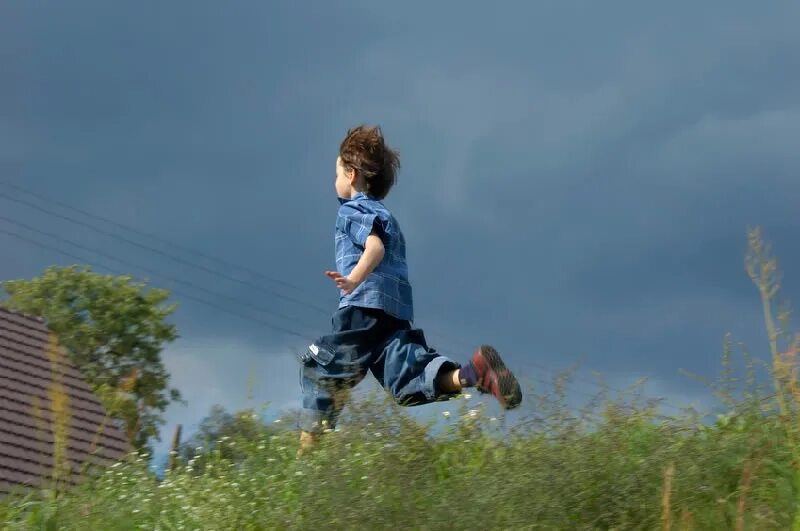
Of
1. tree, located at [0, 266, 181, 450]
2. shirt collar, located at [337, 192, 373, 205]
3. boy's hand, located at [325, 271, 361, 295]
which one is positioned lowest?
boy's hand, located at [325, 271, 361, 295]

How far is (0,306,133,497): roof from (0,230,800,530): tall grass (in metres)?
9.85

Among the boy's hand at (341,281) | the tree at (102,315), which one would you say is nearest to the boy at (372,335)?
the boy's hand at (341,281)

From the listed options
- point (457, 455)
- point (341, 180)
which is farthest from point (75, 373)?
point (457, 455)

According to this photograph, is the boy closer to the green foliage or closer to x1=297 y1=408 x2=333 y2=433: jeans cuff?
x1=297 y1=408 x2=333 y2=433: jeans cuff

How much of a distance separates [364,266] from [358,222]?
1.11ft

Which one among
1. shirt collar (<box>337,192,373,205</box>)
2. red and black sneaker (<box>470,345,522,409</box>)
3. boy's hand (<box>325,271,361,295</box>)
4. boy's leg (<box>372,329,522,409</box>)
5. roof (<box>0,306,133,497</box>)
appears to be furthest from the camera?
roof (<box>0,306,133,497</box>)

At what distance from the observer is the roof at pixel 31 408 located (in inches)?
604

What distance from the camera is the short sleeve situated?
571cm

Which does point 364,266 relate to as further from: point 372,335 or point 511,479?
point 511,479

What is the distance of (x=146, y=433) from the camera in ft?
87.0

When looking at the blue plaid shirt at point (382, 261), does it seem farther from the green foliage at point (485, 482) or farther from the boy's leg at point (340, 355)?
the green foliage at point (485, 482)

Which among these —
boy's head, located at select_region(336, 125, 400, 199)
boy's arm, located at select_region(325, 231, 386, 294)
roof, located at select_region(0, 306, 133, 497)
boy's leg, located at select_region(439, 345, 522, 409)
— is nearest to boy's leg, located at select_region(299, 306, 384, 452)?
boy's arm, located at select_region(325, 231, 386, 294)

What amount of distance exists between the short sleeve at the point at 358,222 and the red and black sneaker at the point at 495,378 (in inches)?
35.5

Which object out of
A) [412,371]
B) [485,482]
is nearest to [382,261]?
[412,371]
